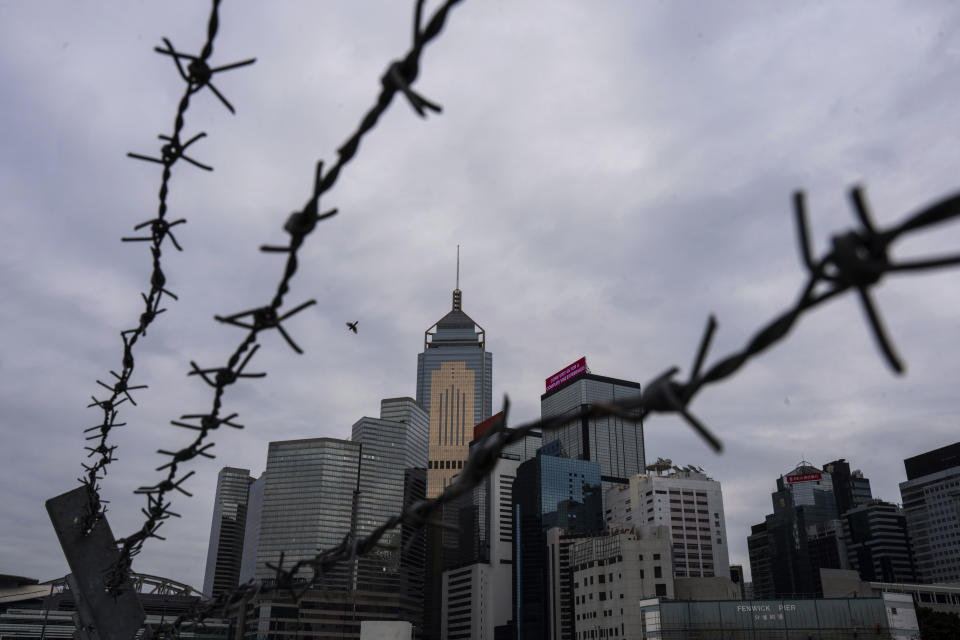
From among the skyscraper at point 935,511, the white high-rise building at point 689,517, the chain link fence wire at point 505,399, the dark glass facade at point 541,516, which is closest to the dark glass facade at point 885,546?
the skyscraper at point 935,511

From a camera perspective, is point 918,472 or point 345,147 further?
point 918,472

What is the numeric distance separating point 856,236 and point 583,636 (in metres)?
111

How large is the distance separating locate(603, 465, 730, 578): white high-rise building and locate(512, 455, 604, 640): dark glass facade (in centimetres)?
1647

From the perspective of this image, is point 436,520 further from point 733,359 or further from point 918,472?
point 918,472

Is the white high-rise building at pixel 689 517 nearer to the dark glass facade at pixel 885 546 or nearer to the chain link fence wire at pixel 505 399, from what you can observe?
the dark glass facade at pixel 885 546

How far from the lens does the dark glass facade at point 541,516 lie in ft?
537

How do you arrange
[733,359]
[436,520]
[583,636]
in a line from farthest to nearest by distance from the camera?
[583,636]
[436,520]
[733,359]

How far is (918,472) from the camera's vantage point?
196250 millimetres

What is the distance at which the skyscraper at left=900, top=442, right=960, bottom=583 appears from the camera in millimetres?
179500

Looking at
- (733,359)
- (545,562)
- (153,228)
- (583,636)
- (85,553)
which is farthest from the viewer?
(545,562)

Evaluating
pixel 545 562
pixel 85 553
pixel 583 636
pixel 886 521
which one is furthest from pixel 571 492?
pixel 85 553

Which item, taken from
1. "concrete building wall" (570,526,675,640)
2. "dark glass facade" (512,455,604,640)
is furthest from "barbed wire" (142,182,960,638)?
"dark glass facade" (512,455,604,640)

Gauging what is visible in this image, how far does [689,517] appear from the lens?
15462cm

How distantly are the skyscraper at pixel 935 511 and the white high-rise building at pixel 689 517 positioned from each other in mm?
70914
